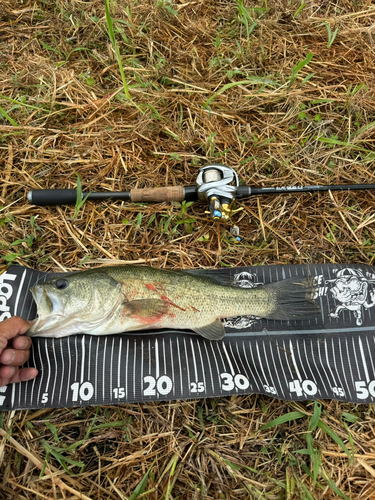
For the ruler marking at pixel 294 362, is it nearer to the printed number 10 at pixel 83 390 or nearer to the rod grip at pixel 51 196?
the printed number 10 at pixel 83 390

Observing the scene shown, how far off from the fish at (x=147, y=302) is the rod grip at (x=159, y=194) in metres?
0.75

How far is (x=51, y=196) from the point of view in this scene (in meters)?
3.19

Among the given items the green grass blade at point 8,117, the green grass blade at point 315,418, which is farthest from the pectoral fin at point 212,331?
the green grass blade at point 8,117

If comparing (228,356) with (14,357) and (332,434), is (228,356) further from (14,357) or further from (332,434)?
(14,357)

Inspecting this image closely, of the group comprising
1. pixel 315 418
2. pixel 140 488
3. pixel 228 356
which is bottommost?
pixel 140 488

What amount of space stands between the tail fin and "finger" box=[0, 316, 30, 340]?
6.81 feet

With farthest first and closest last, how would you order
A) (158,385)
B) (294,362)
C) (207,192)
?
1. (207,192)
2. (294,362)
3. (158,385)

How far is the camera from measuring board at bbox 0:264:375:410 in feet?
8.97

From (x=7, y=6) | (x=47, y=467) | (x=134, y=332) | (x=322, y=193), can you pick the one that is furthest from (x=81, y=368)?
(x=7, y=6)

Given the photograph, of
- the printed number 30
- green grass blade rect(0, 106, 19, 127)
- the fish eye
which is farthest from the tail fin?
green grass blade rect(0, 106, 19, 127)

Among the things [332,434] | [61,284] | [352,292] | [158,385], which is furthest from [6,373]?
[352,292]

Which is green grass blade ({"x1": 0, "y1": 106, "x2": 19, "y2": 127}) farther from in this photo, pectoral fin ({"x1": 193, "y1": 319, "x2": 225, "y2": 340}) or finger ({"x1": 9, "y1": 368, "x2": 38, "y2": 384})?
pectoral fin ({"x1": 193, "y1": 319, "x2": 225, "y2": 340})

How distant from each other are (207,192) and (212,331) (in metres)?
1.27

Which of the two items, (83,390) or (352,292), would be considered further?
(352,292)
